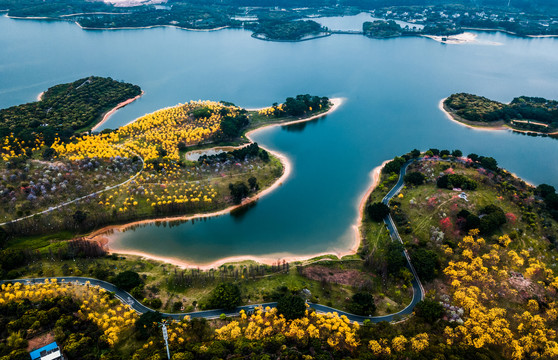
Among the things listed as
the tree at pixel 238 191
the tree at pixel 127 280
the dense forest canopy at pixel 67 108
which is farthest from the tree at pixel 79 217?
the dense forest canopy at pixel 67 108

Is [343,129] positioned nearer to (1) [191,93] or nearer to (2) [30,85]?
(1) [191,93]

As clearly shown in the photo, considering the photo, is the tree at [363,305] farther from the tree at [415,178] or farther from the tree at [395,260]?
the tree at [415,178]

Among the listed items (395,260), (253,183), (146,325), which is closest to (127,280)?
(146,325)

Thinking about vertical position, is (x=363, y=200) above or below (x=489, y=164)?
below

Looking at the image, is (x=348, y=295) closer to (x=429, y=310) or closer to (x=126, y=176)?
(x=429, y=310)

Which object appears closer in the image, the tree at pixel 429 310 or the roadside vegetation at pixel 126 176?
the tree at pixel 429 310

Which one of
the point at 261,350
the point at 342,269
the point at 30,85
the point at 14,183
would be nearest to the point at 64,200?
the point at 14,183
